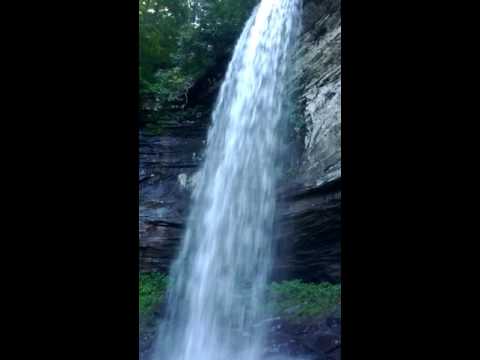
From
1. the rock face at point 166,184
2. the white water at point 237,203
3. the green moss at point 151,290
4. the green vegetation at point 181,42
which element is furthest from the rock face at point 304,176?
the green vegetation at point 181,42

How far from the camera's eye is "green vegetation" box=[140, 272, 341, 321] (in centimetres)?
823

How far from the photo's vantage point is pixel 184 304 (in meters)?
9.02

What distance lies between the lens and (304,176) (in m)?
7.96

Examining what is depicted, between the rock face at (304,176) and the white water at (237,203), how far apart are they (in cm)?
36

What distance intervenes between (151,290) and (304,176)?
3815 millimetres

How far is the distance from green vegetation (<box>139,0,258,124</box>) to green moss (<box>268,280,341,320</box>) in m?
4.24

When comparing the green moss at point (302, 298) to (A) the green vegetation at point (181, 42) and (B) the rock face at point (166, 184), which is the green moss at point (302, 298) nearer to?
(B) the rock face at point (166, 184)

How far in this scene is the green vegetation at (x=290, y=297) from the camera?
27.0ft

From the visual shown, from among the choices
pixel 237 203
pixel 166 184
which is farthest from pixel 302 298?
pixel 166 184

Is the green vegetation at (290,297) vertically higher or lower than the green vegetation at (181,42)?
lower
